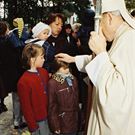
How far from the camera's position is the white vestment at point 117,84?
2.67 meters

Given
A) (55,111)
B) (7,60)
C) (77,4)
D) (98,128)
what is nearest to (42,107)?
(55,111)

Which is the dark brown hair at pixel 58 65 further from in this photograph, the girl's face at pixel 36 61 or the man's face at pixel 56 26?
the man's face at pixel 56 26

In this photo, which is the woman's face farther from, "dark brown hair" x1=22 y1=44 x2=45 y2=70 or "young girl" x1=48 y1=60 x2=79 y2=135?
"young girl" x1=48 y1=60 x2=79 y2=135

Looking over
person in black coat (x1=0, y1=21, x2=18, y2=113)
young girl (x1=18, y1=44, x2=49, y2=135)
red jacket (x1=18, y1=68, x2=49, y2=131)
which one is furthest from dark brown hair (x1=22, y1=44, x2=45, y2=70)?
person in black coat (x1=0, y1=21, x2=18, y2=113)

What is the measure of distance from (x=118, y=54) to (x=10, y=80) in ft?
14.9

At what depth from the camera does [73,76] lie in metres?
5.01

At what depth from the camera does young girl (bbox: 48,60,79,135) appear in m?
4.74

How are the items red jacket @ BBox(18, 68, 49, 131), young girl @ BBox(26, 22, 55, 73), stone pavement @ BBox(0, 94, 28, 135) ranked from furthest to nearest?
stone pavement @ BBox(0, 94, 28, 135)
young girl @ BBox(26, 22, 55, 73)
red jacket @ BBox(18, 68, 49, 131)

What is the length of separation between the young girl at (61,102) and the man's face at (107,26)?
184cm

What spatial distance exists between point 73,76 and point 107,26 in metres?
2.17

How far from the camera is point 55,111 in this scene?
475 centimetres

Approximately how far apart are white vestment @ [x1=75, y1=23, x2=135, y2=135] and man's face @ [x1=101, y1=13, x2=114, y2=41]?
5 centimetres

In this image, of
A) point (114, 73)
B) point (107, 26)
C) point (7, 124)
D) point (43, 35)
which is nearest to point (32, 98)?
point (43, 35)

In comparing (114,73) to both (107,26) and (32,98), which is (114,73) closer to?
(107,26)
